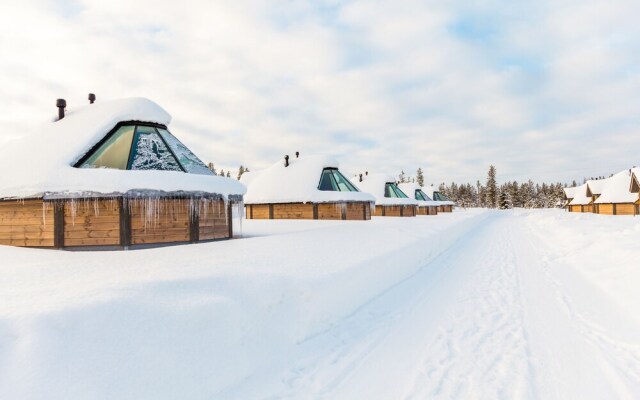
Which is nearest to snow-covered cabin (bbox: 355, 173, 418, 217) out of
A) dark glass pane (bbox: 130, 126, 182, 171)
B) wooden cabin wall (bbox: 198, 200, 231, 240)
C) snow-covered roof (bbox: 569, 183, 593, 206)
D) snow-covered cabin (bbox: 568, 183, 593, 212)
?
wooden cabin wall (bbox: 198, 200, 231, 240)

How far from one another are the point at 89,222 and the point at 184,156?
387cm

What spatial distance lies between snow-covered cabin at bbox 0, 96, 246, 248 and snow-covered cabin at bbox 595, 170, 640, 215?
149 ft

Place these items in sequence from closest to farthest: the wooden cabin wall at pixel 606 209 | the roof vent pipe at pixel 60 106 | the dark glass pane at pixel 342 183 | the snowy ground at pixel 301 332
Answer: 1. the snowy ground at pixel 301 332
2. the roof vent pipe at pixel 60 106
3. the dark glass pane at pixel 342 183
4. the wooden cabin wall at pixel 606 209

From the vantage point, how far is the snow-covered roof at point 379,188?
34.4m

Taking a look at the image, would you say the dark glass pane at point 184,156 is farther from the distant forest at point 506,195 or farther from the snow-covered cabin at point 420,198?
the distant forest at point 506,195

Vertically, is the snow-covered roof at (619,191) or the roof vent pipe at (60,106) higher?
the roof vent pipe at (60,106)

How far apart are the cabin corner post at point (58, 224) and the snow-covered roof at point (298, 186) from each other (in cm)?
1327

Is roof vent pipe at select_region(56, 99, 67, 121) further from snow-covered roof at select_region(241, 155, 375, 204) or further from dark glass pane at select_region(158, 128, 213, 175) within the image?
snow-covered roof at select_region(241, 155, 375, 204)

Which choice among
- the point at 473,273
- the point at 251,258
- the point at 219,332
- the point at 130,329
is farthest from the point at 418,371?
the point at 473,273

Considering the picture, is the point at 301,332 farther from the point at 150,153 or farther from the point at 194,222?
the point at 150,153

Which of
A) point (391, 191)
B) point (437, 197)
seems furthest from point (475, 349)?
point (437, 197)

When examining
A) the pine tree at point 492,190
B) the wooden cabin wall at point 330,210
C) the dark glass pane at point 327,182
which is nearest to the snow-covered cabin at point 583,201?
the pine tree at point 492,190

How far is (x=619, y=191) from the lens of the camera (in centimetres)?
3988

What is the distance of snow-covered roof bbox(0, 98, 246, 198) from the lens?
9867 millimetres
